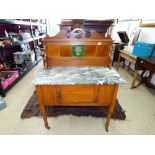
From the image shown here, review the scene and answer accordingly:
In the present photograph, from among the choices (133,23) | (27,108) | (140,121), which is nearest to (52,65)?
(27,108)

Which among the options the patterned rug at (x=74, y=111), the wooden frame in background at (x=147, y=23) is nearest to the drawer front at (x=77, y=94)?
the patterned rug at (x=74, y=111)

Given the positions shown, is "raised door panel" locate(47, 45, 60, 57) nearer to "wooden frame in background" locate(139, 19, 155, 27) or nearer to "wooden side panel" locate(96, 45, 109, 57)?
"wooden side panel" locate(96, 45, 109, 57)

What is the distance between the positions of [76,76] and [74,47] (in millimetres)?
386

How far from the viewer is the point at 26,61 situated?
3408 millimetres

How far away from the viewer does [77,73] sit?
1368 mm

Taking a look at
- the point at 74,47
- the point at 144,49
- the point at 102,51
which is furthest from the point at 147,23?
the point at 74,47

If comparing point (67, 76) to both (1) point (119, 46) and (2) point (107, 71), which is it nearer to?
(2) point (107, 71)

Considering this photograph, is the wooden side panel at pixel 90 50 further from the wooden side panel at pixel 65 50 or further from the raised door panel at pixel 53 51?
the raised door panel at pixel 53 51

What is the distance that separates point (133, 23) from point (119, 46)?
0.75 m

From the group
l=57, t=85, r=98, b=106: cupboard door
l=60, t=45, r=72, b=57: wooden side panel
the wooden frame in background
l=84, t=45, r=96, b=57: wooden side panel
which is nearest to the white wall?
the wooden frame in background

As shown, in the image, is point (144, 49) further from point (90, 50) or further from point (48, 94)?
point (48, 94)

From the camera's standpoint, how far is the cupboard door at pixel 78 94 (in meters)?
1.29

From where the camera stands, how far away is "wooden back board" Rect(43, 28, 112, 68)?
4.63 feet

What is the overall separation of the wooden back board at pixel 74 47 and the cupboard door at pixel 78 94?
382 mm
